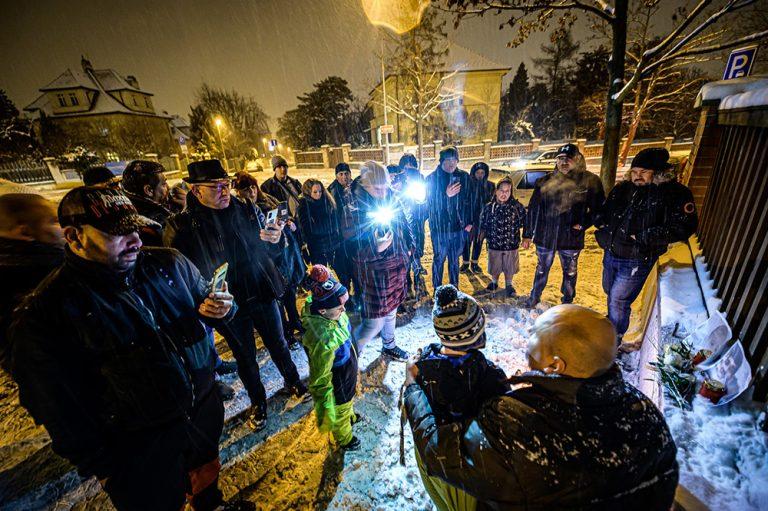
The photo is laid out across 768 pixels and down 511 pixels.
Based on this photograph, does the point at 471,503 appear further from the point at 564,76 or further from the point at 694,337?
the point at 564,76

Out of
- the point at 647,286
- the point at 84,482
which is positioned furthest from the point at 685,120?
the point at 84,482

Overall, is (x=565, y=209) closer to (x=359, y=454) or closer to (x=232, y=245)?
(x=359, y=454)

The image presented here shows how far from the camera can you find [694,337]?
2.74 m

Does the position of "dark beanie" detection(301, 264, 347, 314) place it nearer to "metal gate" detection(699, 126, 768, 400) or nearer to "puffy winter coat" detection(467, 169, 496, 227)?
"metal gate" detection(699, 126, 768, 400)

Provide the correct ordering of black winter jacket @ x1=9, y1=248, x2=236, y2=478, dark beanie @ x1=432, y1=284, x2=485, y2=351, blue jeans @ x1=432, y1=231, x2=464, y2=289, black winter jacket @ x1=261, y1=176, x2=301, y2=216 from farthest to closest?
black winter jacket @ x1=261, y1=176, x2=301, y2=216, blue jeans @ x1=432, y1=231, x2=464, y2=289, dark beanie @ x1=432, y1=284, x2=485, y2=351, black winter jacket @ x1=9, y1=248, x2=236, y2=478

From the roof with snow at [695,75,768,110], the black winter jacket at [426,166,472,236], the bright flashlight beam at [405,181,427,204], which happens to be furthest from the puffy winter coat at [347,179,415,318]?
the roof with snow at [695,75,768,110]

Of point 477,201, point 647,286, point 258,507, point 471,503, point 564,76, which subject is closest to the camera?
point 471,503

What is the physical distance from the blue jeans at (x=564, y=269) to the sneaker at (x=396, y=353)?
226 cm

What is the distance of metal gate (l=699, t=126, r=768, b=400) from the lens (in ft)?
7.64

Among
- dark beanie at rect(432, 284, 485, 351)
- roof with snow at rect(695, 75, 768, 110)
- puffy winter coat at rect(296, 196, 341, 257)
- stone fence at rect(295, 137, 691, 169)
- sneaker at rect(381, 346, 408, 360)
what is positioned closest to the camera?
dark beanie at rect(432, 284, 485, 351)

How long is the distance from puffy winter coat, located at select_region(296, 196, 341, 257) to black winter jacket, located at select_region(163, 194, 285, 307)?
1.51 m

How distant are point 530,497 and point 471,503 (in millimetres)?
344

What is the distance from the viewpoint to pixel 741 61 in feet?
15.0

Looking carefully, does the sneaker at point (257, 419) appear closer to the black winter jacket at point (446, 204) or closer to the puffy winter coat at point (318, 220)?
the puffy winter coat at point (318, 220)
